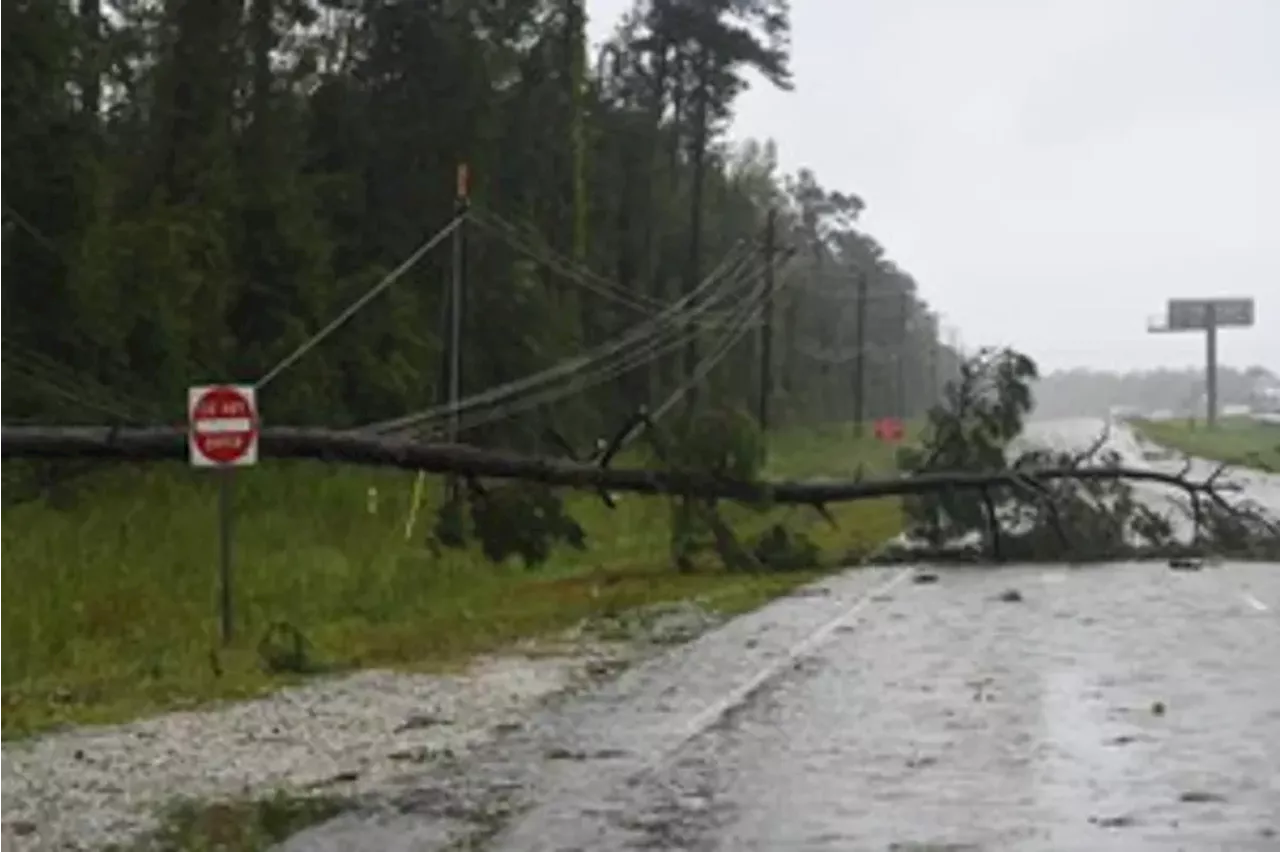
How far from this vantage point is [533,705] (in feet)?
51.0

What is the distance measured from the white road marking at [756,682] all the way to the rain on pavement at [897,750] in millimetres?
35

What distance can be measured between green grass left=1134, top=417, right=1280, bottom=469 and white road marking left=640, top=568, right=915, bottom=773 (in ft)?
176

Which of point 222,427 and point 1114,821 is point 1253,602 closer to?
point 222,427

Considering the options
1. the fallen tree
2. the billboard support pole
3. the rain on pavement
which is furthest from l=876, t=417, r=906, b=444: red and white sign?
the rain on pavement

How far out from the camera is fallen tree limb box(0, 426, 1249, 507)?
2120 centimetres

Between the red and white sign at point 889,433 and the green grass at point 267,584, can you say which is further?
the red and white sign at point 889,433

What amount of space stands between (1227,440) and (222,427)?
103 meters

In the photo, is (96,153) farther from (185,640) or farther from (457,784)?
(457,784)

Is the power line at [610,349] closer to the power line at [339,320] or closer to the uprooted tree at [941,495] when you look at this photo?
the power line at [339,320]

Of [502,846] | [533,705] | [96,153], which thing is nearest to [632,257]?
[96,153]

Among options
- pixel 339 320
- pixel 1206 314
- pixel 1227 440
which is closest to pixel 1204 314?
pixel 1206 314

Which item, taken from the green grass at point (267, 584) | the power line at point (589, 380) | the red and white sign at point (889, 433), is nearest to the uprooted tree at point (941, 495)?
the green grass at point (267, 584)

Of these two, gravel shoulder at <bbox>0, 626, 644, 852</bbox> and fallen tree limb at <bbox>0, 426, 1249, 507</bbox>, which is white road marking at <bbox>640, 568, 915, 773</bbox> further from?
fallen tree limb at <bbox>0, 426, 1249, 507</bbox>

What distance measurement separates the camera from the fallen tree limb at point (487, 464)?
69.6 ft
